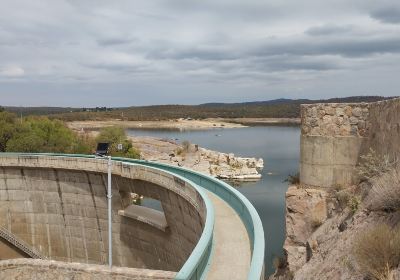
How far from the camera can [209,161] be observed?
65750 millimetres

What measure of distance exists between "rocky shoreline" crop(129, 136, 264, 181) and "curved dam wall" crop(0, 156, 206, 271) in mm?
30152

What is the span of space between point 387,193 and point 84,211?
17965 millimetres

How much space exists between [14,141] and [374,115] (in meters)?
33.1

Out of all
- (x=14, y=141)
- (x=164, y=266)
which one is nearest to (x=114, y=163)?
(x=164, y=266)

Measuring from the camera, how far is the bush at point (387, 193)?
8.16 meters

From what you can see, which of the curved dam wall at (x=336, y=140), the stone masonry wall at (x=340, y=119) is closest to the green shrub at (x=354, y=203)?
the curved dam wall at (x=336, y=140)

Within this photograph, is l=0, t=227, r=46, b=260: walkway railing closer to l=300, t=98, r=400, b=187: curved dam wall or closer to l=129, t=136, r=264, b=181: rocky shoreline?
l=300, t=98, r=400, b=187: curved dam wall

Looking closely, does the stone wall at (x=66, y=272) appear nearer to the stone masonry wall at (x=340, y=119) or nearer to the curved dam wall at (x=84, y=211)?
the stone masonry wall at (x=340, y=119)

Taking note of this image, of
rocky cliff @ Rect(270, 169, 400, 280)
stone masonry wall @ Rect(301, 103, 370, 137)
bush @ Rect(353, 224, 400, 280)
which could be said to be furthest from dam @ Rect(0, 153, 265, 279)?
stone masonry wall @ Rect(301, 103, 370, 137)

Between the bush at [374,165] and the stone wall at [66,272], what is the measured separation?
6.13m

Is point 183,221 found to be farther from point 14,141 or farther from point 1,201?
point 14,141

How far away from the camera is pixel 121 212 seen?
68.3ft

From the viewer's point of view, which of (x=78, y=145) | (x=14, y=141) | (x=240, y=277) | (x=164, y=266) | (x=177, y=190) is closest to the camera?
(x=240, y=277)

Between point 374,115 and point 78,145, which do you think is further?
point 78,145
